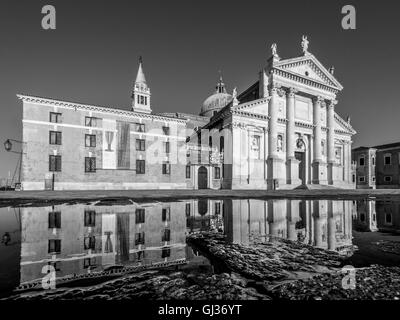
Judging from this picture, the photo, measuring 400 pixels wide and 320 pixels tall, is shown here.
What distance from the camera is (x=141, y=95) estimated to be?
4162 cm

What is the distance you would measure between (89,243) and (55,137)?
977 inches

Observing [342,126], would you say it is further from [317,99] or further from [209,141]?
[209,141]

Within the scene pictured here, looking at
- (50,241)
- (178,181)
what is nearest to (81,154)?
(178,181)

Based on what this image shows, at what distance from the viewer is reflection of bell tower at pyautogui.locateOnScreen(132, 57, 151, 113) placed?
40906 mm

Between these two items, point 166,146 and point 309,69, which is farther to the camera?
→ point 309,69

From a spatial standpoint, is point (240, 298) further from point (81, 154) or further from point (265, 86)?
point (265, 86)

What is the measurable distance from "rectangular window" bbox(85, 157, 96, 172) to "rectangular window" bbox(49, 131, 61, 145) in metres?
3.44

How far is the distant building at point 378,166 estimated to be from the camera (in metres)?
50.2

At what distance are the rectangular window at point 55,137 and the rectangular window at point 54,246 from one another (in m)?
24.0

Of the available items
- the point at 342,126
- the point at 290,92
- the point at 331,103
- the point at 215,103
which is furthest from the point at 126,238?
the point at 215,103

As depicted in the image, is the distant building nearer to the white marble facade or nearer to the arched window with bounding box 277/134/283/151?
the white marble facade

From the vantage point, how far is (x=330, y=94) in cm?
3912

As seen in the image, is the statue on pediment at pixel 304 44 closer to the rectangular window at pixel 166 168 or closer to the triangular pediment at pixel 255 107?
the triangular pediment at pixel 255 107
